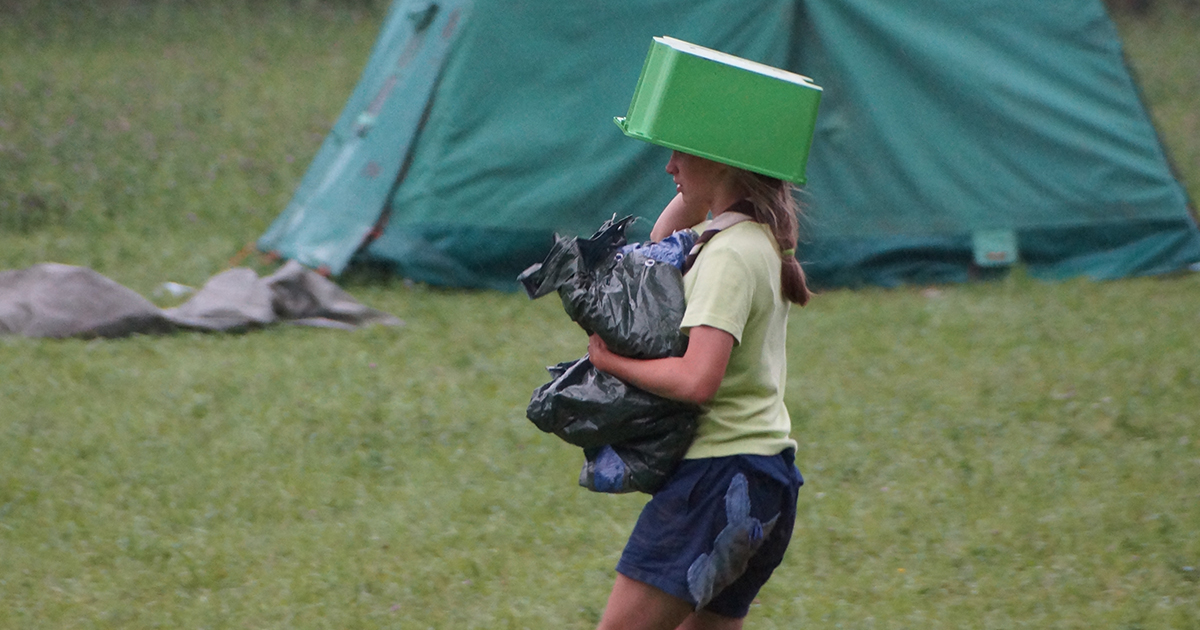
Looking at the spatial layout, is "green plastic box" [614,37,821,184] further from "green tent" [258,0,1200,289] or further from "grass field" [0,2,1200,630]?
"green tent" [258,0,1200,289]

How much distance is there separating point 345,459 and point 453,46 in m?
3.40

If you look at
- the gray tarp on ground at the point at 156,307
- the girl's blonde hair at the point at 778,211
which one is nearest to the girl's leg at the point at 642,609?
the girl's blonde hair at the point at 778,211

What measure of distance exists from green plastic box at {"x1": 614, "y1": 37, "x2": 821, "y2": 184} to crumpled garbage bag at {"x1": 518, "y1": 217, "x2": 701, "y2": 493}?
0.24m

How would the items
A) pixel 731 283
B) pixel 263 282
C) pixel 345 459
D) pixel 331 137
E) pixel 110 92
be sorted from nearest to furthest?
pixel 731 283, pixel 345 459, pixel 263 282, pixel 331 137, pixel 110 92

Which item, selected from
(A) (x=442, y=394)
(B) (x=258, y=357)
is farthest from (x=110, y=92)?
(A) (x=442, y=394)

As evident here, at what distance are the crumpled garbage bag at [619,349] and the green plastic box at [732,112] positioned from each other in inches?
9.6

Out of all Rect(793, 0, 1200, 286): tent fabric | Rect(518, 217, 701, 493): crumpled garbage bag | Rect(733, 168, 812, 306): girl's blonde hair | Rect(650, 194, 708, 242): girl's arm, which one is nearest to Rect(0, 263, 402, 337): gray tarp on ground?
Rect(793, 0, 1200, 286): tent fabric

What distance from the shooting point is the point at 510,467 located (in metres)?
5.04

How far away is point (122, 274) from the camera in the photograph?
25.7ft

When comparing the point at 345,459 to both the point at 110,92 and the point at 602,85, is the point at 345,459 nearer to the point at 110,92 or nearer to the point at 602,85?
the point at 602,85

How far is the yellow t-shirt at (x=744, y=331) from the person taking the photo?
2.48 m

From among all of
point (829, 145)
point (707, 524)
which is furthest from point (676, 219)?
point (829, 145)

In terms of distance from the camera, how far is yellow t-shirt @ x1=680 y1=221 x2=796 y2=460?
8.13 ft

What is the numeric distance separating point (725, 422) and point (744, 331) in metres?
0.20
